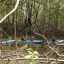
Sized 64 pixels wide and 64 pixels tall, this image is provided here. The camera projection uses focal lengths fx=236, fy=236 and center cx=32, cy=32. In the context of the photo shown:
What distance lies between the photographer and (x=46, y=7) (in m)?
7.91

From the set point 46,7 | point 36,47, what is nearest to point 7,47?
point 36,47

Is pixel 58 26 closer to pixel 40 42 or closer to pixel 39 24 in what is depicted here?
pixel 39 24

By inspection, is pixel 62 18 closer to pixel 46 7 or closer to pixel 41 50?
pixel 46 7

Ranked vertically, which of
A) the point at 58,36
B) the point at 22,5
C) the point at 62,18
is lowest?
the point at 58,36

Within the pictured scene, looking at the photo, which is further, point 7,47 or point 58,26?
point 58,26

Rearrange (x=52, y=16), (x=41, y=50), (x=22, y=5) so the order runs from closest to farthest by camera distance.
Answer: (x=41, y=50)
(x=22, y=5)
(x=52, y=16)

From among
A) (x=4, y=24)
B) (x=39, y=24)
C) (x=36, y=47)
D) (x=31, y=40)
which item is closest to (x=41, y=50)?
(x=36, y=47)

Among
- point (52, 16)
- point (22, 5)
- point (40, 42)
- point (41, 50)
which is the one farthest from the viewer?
point (52, 16)

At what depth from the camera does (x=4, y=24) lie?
9.66 metres

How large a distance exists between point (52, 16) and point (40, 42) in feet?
6.72

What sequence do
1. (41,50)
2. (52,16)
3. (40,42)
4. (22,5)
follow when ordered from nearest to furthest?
(41,50) → (40,42) → (22,5) → (52,16)

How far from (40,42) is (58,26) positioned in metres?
2.20

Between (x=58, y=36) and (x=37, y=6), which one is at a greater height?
(x=37, y=6)

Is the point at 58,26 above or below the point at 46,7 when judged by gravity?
below
